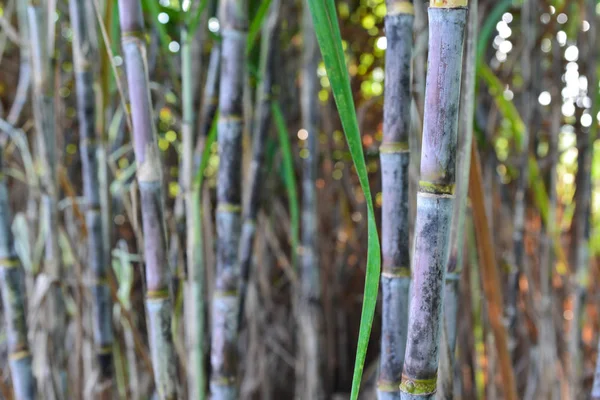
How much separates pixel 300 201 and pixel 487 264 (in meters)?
0.75

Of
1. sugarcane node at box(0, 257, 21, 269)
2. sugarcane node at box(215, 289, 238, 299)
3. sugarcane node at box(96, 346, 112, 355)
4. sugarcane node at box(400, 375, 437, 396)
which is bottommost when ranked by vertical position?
sugarcane node at box(96, 346, 112, 355)

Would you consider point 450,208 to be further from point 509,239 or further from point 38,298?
point 509,239

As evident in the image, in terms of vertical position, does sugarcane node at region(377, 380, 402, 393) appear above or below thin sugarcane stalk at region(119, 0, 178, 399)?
below

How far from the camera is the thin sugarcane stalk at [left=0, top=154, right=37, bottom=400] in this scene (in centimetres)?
54

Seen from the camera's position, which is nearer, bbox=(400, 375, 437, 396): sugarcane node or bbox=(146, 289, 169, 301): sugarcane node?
bbox=(400, 375, 437, 396): sugarcane node

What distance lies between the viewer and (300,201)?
1.15m

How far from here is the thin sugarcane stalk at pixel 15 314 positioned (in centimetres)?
54

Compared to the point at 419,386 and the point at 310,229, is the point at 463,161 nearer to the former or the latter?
the point at 419,386

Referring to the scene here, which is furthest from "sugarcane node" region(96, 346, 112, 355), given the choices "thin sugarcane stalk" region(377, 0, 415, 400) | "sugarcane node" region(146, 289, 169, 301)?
"thin sugarcane stalk" region(377, 0, 415, 400)

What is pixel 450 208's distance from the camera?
10.4 inches

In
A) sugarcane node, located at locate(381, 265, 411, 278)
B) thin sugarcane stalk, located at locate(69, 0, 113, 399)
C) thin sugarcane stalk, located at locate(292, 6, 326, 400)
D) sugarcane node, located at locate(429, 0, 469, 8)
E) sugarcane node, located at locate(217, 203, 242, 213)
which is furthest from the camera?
thin sugarcane stalk, located at locate(292, 6, 326, 400)

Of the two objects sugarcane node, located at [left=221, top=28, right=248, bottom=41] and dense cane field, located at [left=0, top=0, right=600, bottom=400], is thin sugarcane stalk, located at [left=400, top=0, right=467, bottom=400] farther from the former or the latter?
sugarcane node, located at [left=221, top=28, right=248, bottom=41]

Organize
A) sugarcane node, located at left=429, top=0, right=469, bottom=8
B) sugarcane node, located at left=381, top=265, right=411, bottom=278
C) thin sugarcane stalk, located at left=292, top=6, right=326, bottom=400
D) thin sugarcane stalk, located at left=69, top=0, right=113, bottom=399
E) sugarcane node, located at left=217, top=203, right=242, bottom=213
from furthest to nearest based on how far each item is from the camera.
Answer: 1. thin sugarcane stalk, located at left=292, top=6, right=326, bottom=400
2. thin sugarcane stalk, located at left=69, top=0, right=113, bottom=399
3. sugarcane node, located at left=217, top=203, right=242, bottom=213
4. sugarcane node, located at left=381, top=265, right=411, bottom=278
5. sugarcane node, located at left=429, top=0, right=469, bottom=8

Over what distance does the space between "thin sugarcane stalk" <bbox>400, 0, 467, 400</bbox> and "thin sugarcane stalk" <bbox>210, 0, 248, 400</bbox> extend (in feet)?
0.74
